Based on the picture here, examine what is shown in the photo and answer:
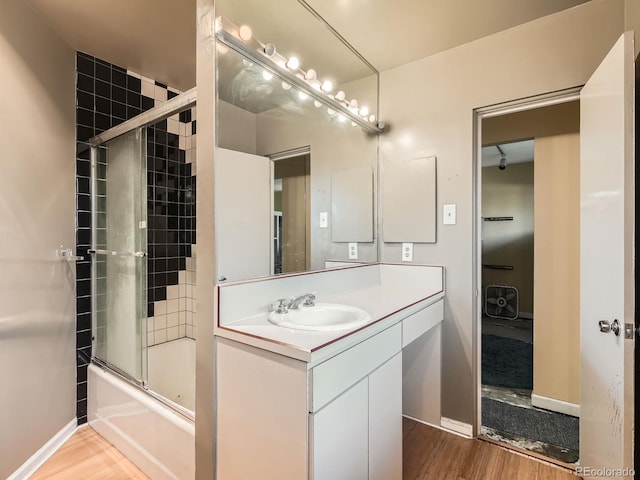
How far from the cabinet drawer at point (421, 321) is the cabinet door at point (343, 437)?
43 cm

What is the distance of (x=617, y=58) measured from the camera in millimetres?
1237

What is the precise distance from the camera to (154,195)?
244 cm

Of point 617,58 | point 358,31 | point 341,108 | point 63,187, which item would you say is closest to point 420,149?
point 341,108

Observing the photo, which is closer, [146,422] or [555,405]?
[146,422]

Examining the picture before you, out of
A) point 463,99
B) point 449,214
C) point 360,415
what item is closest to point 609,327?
point 449,214

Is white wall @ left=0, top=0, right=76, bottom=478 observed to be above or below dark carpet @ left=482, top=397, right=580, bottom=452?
above

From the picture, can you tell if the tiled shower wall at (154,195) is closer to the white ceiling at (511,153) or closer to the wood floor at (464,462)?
the wood floor at (464,462)

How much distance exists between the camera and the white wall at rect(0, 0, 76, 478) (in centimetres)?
155

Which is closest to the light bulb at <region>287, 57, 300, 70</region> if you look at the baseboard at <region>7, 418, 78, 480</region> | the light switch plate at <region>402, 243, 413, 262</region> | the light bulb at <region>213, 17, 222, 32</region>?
the light bulb at <region>213, 17, 222, 32</region>

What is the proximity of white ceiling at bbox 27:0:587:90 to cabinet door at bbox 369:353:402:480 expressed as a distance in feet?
5.64

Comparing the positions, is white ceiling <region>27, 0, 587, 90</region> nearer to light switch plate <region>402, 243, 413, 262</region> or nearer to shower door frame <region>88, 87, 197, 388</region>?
shower door frame <region>88, 87, 197, 388</region>

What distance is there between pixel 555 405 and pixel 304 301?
202 cm
